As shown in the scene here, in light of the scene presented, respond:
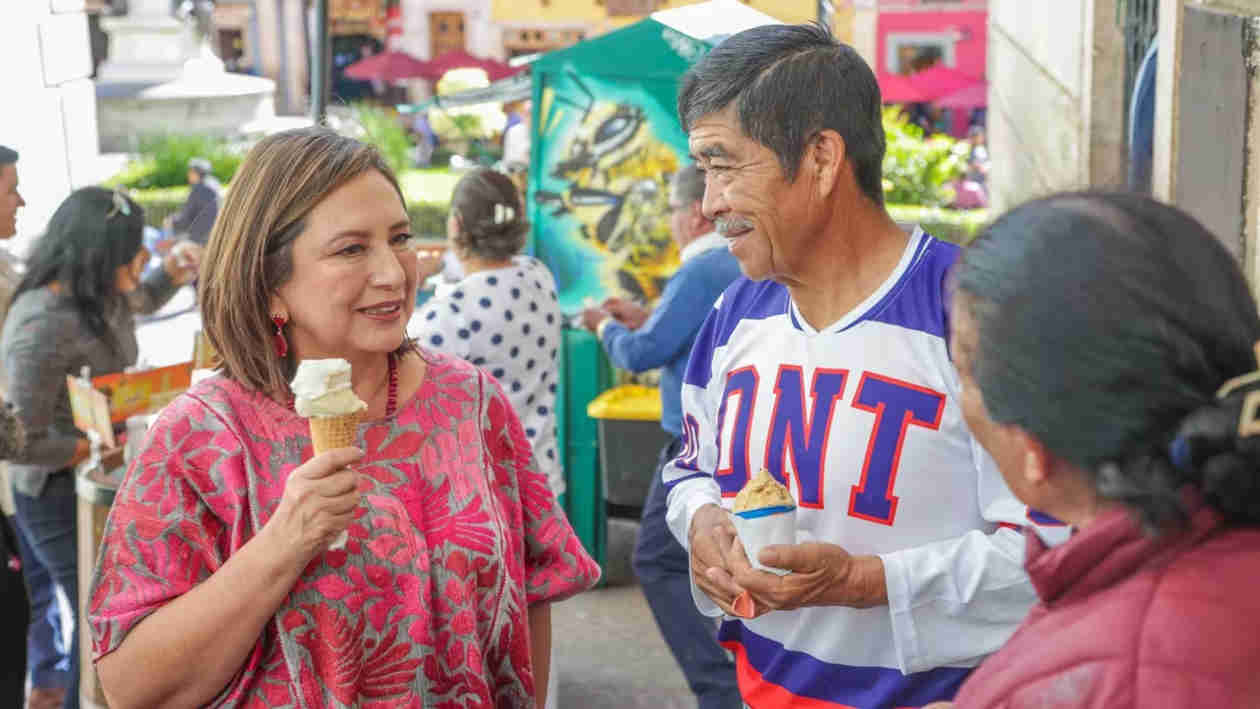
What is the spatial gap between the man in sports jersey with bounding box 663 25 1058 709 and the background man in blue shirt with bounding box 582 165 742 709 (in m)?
2.11

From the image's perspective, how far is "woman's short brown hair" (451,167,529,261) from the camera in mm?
5059

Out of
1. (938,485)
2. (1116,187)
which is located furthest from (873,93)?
(1116,187)

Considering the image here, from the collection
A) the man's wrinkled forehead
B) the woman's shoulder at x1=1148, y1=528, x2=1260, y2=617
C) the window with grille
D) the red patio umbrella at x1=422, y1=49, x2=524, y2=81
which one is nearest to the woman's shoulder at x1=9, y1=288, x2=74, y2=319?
the man's wrinkled forehead

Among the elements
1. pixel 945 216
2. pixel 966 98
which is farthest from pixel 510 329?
pixel 966 98

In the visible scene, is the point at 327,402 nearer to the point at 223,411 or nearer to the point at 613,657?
the point at 223,411

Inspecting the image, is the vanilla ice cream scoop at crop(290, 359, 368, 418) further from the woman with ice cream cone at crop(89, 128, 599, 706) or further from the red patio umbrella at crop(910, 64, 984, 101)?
the red patio umbrella at crop(910, 64, 984, 101)

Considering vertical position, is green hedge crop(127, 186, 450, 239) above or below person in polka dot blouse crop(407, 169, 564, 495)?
below

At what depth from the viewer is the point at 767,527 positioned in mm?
1965

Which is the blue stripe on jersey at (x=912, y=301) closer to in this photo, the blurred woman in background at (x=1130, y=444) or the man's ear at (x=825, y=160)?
the man's ear at (x=825, y=160)

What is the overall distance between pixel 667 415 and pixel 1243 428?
154 inches

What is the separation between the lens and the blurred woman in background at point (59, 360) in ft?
14.0

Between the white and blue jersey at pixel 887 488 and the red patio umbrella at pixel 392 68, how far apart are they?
24.1 meters

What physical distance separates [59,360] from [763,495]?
10.2 ft

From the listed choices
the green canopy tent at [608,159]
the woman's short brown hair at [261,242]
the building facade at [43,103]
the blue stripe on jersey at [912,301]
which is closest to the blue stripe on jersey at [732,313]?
the blue stripe on jersey at [912,301]
